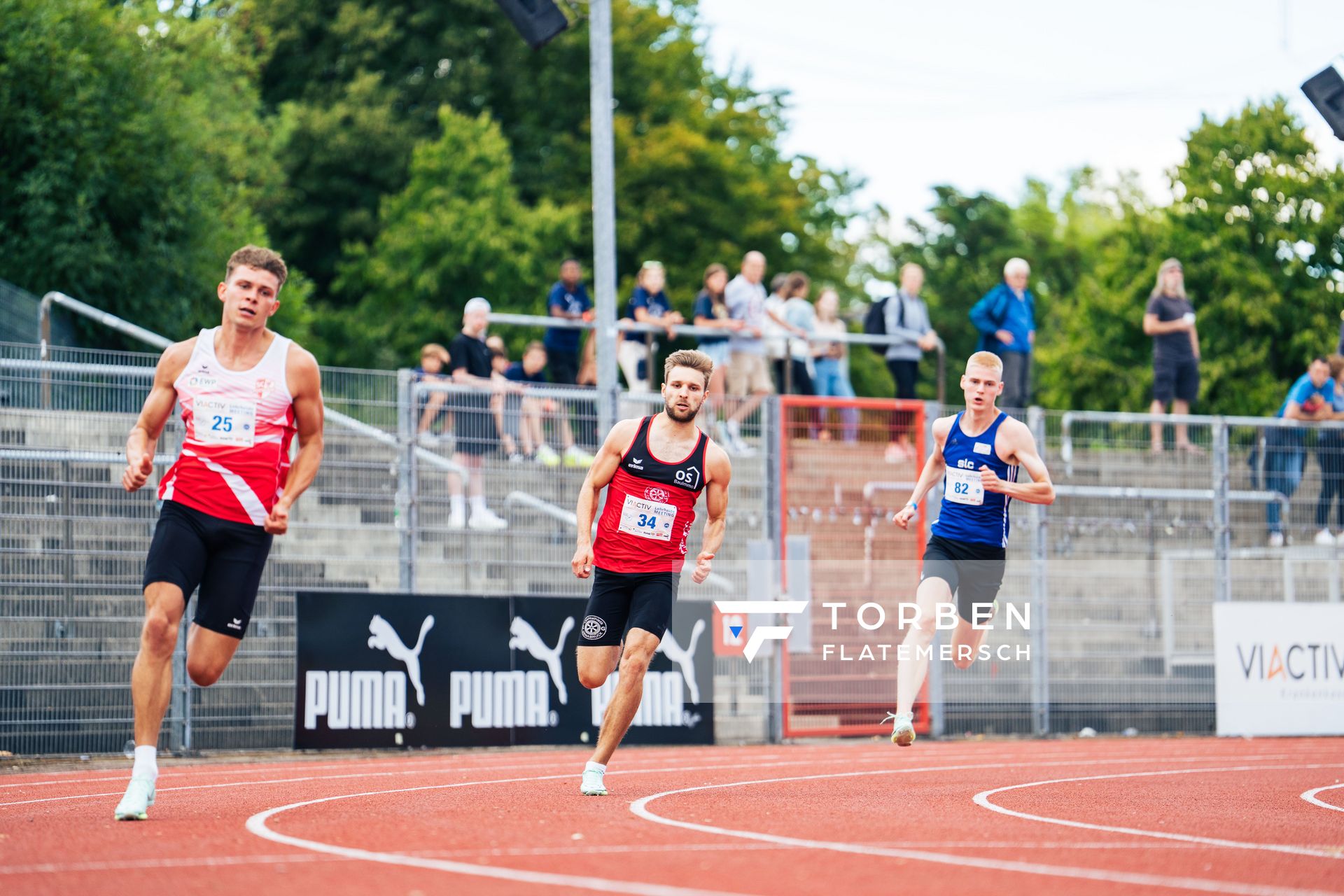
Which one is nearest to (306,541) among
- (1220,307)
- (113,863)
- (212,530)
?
(212,530)

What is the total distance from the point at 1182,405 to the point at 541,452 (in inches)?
325

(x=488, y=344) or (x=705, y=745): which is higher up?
(x=488, y=344)

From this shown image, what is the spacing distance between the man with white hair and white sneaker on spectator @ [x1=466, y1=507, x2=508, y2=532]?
6203 mm

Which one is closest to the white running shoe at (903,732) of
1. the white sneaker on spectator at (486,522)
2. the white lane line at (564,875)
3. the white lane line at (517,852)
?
the white lane line at (564,875)

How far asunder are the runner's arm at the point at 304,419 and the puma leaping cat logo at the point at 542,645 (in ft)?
22.1

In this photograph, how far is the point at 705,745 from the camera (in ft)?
52.8

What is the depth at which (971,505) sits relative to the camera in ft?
36.8

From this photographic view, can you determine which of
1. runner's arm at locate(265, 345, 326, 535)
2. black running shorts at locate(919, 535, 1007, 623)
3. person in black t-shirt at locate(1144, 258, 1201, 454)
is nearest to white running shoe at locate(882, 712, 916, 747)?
black running shorts at locate(919, 535, 1007, 623)

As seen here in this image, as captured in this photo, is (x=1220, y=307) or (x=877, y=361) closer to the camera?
(x=1220, y=307)

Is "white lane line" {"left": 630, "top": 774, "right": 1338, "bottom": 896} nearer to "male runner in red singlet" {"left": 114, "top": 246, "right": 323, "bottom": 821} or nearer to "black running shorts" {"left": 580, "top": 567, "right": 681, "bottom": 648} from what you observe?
"black running shorts" {"left": 580, "top": 567, "right": 681, "bottom": 648}

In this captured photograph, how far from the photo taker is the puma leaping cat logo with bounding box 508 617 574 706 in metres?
15.4

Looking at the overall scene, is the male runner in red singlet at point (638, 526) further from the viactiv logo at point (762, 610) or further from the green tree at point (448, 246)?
the green tree at point (448, 246)

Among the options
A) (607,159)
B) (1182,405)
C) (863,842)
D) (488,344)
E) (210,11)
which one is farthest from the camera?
(210,11)

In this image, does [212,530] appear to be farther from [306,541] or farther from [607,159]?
[607,159]
